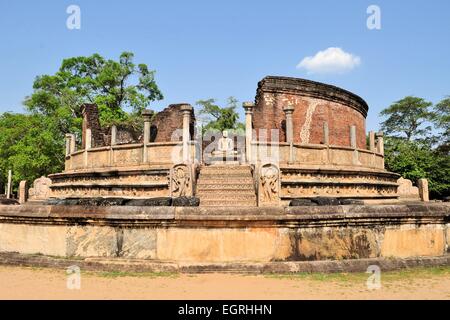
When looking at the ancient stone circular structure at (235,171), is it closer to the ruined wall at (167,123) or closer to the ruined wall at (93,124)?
the ruined wall at (93,124)

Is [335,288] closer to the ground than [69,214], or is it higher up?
closer to the ground

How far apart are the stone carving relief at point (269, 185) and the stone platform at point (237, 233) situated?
3934 millimetres

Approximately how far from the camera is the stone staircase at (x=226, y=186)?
36.6 ft

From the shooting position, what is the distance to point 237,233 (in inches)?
207

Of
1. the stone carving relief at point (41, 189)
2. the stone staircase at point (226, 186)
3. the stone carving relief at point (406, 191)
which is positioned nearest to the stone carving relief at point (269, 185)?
the stone staircase at point (226, 186)

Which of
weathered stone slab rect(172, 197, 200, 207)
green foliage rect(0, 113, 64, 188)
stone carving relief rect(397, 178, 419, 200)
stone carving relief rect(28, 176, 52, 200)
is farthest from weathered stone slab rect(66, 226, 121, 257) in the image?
green foliage rect(0, 113, 64, 188)

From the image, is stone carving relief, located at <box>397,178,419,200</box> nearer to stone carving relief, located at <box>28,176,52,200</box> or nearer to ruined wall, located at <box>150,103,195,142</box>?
ruined wall, located at <box>150,103,195,142</box>
